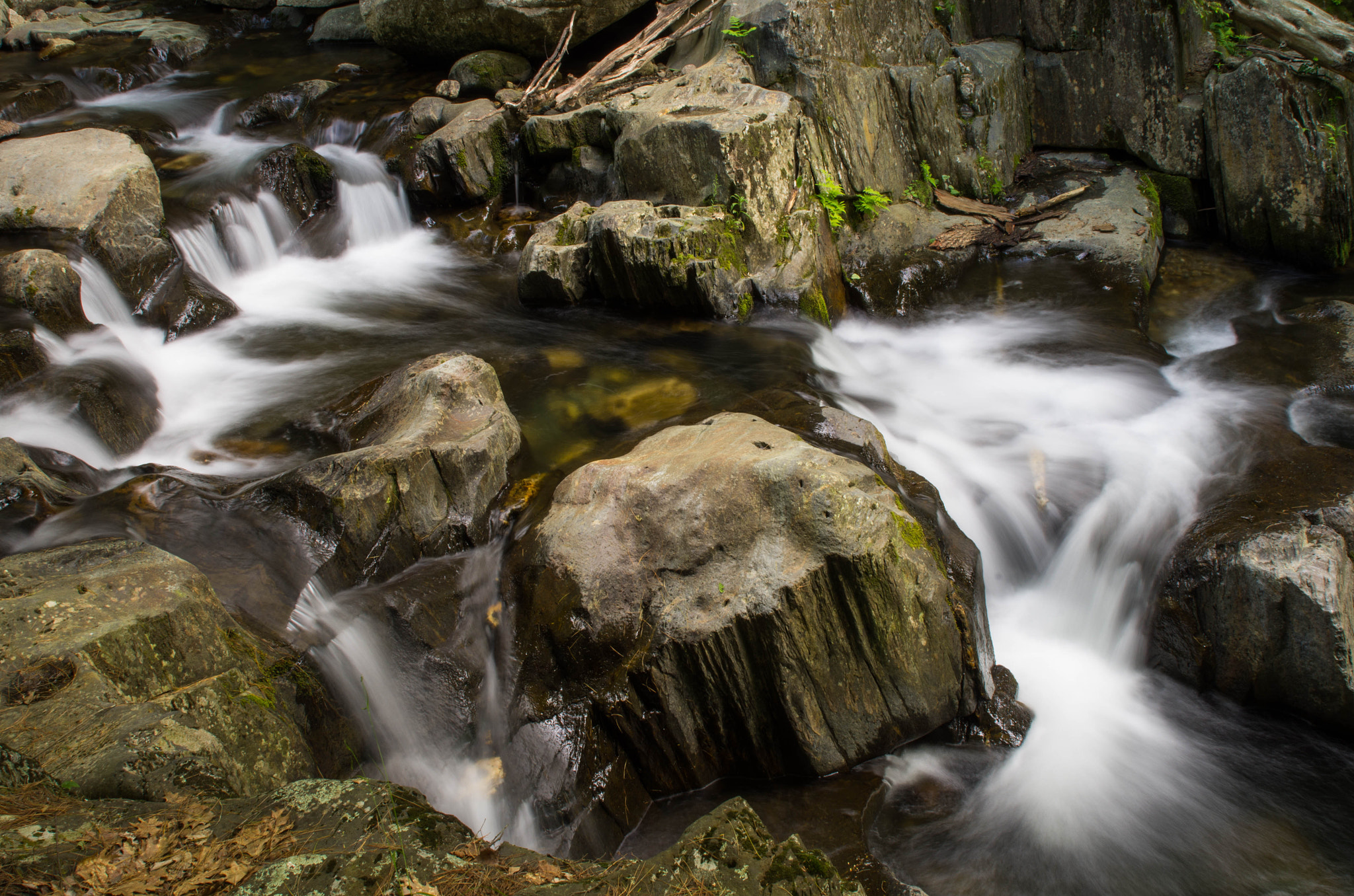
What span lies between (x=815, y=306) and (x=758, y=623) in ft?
14.0

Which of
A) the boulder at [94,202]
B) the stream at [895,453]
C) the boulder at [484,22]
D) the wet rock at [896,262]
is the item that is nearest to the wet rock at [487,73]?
the boulder at [484,22]

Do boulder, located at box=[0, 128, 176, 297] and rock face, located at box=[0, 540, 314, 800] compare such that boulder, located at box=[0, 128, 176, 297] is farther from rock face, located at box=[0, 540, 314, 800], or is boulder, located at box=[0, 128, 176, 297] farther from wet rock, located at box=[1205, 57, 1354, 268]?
wet rock, located at box=[1205, 57, 1354, 268]

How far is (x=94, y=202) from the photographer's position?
6.87 m

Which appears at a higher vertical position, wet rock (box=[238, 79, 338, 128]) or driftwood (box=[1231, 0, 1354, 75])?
wet rock (box=[238, 79, 338, 128])

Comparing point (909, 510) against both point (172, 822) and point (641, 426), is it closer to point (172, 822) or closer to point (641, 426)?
point (641, 426)

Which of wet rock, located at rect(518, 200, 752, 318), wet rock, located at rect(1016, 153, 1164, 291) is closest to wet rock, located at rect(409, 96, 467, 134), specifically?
wet rock, located at rect(518, 200, 752, 318)

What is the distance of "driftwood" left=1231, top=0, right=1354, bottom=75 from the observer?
300 inches

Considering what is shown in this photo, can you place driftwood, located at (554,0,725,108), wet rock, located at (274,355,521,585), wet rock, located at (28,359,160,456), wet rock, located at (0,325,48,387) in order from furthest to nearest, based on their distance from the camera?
driftwood, located at (554,0,725,108) → wet rock, located at (0,325,48,387) → wet rock, located at (28,359,160,456) → wet rock, located at (274,355,521,585)

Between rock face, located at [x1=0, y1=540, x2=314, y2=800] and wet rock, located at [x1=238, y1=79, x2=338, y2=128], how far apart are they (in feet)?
28.8

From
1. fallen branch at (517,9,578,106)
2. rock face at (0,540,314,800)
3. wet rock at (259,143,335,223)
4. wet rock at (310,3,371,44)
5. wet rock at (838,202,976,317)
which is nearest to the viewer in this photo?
rock face at (0,540,314,800)

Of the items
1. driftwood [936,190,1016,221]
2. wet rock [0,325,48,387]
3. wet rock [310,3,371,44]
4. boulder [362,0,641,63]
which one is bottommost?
driftwood [936,190,1016,221]

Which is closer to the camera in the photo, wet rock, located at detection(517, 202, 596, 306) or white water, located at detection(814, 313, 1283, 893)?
white water, located at detection(814, 313, 1283, 893)

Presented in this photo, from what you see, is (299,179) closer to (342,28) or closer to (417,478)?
(417,478)

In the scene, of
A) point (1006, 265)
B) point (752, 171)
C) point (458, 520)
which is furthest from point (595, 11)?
point (458, 520)
